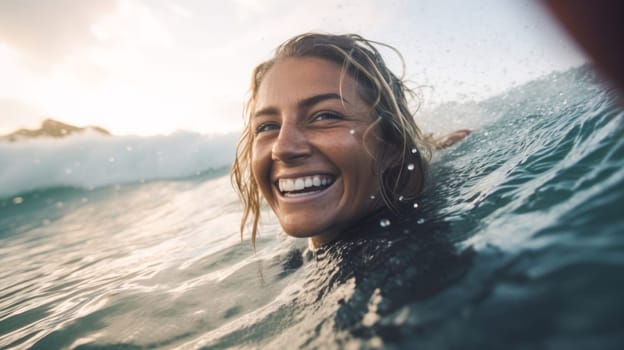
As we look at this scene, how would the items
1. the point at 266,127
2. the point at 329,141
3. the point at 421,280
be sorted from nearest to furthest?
1. the point at 421,280
2. the point at 329,141
3. the point at 266,127

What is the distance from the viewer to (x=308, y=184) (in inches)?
90.8

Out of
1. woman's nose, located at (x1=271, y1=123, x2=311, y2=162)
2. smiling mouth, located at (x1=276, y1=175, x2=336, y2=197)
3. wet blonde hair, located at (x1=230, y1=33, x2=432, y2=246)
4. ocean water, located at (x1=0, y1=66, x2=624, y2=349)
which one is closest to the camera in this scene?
ocean water, located at (x1=0, y1=66, x2=624, y2=349)

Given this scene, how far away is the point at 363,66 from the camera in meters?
2.61

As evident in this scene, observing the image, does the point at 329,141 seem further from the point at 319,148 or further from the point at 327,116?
the point at 327,116

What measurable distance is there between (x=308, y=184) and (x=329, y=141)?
0.35 m

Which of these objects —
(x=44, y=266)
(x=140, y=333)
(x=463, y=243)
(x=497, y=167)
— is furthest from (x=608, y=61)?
(x=44, y=266)

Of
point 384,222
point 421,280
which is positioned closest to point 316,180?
point 384,222

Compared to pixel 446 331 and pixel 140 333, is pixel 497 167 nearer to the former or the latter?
pixel 446 331

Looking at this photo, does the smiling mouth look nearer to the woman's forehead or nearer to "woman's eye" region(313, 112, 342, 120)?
"woman's eye" region(313, 112, 342, 120)

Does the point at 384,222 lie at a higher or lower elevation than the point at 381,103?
lower

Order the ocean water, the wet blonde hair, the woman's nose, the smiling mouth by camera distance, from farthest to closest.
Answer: the wet blonde hair → the smiling mouth → the woman's nose → the ocean water

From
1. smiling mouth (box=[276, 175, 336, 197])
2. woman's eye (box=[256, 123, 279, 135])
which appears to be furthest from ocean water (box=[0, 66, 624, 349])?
woman's eye (box=[256, 123, 279, 135])

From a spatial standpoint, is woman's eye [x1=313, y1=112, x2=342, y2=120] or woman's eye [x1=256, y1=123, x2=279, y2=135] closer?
woman's eye [x1=313, y1=112, x2=342, y2=120]

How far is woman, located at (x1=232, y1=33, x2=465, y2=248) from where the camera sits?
2242 millimetres
